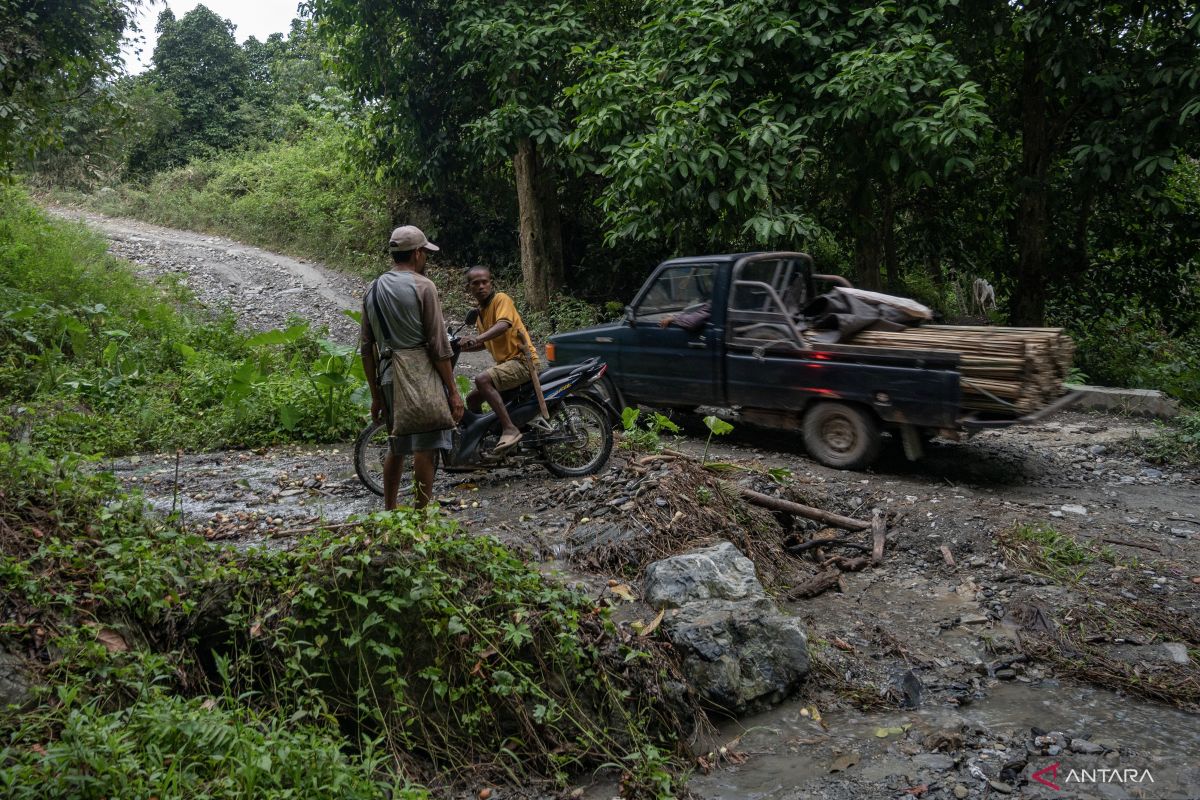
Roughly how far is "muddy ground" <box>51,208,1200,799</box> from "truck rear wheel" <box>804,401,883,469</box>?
0.61 feet

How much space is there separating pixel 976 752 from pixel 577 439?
3.86 m

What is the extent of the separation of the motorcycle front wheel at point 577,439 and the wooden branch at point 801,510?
4.14ft

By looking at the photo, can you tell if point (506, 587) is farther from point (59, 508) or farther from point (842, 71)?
point (842, 71)

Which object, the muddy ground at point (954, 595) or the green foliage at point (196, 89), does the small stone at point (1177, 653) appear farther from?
the green foliage at point (196, 89)

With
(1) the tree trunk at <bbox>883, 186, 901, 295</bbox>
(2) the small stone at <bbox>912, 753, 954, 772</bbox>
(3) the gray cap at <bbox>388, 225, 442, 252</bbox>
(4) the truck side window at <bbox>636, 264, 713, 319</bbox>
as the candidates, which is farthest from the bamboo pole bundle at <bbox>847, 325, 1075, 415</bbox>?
(1) the tree trunk at <bbox>883, 186, 901, 295</bbox>

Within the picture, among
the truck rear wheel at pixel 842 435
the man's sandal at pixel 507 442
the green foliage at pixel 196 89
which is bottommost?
the truck rear wheel at pixel 842 435

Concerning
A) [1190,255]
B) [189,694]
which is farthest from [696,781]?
[1190,255]

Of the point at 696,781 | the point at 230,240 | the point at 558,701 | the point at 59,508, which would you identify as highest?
the point at 230,240

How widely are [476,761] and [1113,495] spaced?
18.2ft

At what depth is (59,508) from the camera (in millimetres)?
4531

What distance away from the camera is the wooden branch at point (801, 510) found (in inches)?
256

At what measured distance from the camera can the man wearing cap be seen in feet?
17.0

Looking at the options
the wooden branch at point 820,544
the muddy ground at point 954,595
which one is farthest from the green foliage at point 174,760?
the wooden branch at point 820,544

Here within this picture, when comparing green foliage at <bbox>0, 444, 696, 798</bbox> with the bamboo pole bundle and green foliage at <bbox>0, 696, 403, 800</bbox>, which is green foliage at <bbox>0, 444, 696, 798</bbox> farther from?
the bamboo pole bundle
